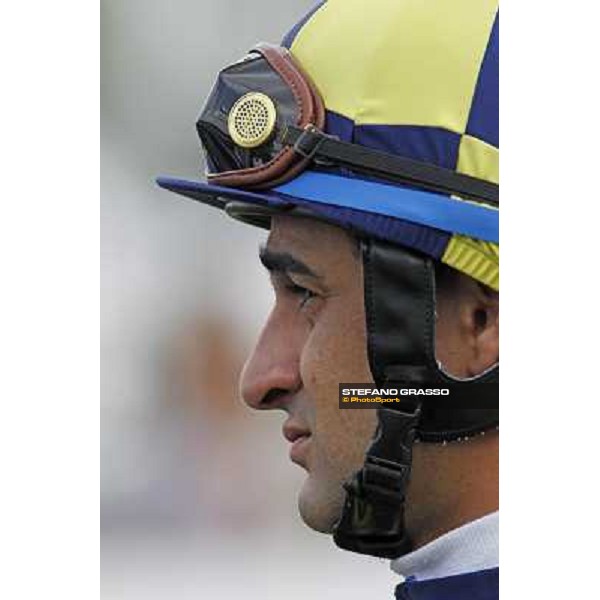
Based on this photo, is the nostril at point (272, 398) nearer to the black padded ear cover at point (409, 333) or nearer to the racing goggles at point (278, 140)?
the black padded ear cover at point (409, 333)

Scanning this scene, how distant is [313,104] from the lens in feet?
5.96

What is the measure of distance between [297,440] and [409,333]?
243 millimetres

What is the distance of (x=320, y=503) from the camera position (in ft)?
6.19

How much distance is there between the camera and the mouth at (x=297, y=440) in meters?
1.90

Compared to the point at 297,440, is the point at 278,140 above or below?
above

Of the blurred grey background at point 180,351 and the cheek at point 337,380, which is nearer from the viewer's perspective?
the cheek at point 337,380

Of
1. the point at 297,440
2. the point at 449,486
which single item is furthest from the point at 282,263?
the point at 449,486

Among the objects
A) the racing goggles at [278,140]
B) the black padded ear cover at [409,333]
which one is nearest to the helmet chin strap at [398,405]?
the black padded ear cover at [409,333]

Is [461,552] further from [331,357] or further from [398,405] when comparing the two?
[331,357]

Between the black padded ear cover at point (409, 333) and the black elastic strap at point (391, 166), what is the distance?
0.09 meters
